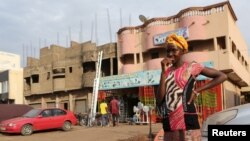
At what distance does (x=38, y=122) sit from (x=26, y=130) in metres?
0.75

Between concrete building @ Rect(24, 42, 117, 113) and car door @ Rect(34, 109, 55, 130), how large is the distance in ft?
37.6

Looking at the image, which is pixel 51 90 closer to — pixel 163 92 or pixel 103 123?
pixel 103 123

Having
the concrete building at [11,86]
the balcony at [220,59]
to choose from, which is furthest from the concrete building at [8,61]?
the balcony at [220,59]

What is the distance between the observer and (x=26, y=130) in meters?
19.7

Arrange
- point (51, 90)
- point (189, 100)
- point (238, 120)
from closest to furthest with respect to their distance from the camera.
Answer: point (189, 100) < point (238, 120) < point (51, 90)

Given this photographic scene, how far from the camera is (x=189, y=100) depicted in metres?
3.31

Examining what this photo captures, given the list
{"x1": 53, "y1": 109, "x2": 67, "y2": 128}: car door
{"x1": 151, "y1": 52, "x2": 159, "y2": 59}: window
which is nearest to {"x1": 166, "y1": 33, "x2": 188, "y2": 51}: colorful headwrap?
{"x1": 53, "y1": 109, "x2": 67, "y2": 128}: car door

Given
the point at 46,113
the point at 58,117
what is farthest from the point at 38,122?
the point at 58,117

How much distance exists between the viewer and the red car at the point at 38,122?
19625mm

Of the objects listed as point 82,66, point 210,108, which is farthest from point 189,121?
point 82,66

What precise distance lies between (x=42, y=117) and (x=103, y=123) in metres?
4.70

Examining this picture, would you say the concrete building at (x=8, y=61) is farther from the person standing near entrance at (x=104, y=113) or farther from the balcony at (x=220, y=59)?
the balcony at (x=220, y=59)

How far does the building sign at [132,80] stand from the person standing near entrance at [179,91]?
21271 millimetres

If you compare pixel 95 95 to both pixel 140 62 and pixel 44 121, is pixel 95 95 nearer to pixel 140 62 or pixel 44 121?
pixel 140 62
